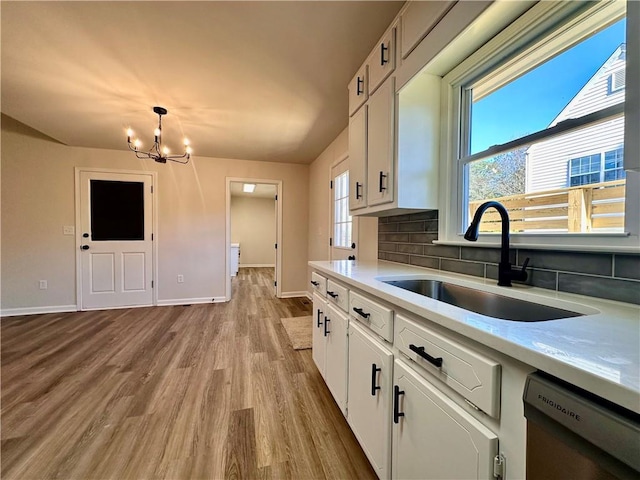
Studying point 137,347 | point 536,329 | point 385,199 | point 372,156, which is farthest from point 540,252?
point 137,347

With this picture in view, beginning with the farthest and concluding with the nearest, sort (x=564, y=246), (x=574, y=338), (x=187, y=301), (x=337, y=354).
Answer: (x=187, y=301) → (x=337, y=354) → (x=564, y=246) → (x=574, y=338)

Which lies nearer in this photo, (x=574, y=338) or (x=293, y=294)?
(x=574, y=338)

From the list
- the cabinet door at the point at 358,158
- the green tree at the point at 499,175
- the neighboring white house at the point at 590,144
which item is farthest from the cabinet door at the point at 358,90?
the neighboring white house at the point at 590,144

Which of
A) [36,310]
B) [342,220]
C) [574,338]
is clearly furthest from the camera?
[36,310]

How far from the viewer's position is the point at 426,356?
32.0 inches

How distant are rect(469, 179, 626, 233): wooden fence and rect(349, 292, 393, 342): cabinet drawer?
748 mm

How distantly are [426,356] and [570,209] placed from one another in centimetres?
84

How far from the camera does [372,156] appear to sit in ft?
6.00

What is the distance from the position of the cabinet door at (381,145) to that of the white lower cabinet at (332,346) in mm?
787

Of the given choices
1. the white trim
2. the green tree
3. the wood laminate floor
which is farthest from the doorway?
the green tree

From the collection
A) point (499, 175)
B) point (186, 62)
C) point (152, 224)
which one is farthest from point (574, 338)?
point (152, 224)

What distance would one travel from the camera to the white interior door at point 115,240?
387cm

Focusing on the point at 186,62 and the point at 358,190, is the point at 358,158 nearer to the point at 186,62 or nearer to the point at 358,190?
the point at 358,190

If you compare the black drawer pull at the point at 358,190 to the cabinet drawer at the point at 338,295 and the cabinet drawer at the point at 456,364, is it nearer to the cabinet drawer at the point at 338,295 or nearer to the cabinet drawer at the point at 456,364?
the cabinet drawer at the point at 338,295
